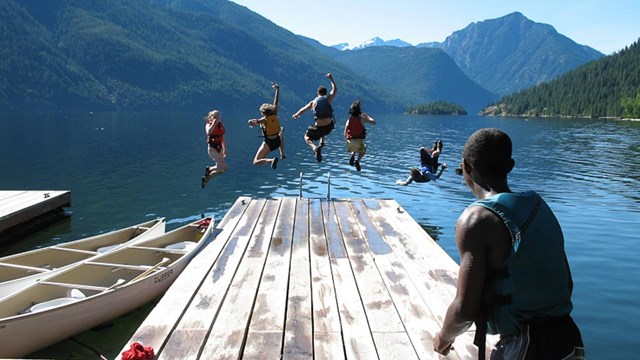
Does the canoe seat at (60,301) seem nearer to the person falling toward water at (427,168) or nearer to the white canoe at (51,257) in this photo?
the white canoe at (51,257)

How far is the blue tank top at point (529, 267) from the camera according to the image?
11.8 ft

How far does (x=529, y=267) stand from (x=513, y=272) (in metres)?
0.12

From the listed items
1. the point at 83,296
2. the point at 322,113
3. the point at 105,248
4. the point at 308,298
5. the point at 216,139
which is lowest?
the point at 83,296

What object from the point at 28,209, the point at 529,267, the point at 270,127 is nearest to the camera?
the point at 529,267

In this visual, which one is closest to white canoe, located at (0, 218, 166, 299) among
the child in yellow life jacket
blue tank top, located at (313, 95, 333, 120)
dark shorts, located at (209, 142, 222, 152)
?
dark shorts, located at (209, 142, 222, 152)

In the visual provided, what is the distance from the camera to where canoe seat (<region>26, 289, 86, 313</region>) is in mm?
10531

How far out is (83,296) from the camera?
11531 millimetres

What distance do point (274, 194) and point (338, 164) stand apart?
17.4 m

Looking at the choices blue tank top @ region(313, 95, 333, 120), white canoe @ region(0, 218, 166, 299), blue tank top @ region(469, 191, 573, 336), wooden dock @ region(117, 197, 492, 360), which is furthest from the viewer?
blue tank top @ region(313, 95, 333, 120)

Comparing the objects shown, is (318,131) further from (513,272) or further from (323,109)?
Answer: (513,272)

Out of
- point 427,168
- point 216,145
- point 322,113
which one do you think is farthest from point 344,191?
point 216,145

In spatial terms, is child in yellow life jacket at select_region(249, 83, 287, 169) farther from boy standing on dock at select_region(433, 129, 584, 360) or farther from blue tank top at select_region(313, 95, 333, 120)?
boy standing on dock at select_region(433, 129, 584, 360)

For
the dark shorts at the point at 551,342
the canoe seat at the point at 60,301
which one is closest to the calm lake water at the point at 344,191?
the canoe seat at the point at 60,301

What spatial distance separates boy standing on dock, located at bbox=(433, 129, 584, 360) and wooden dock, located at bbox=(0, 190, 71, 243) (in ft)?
68.4
